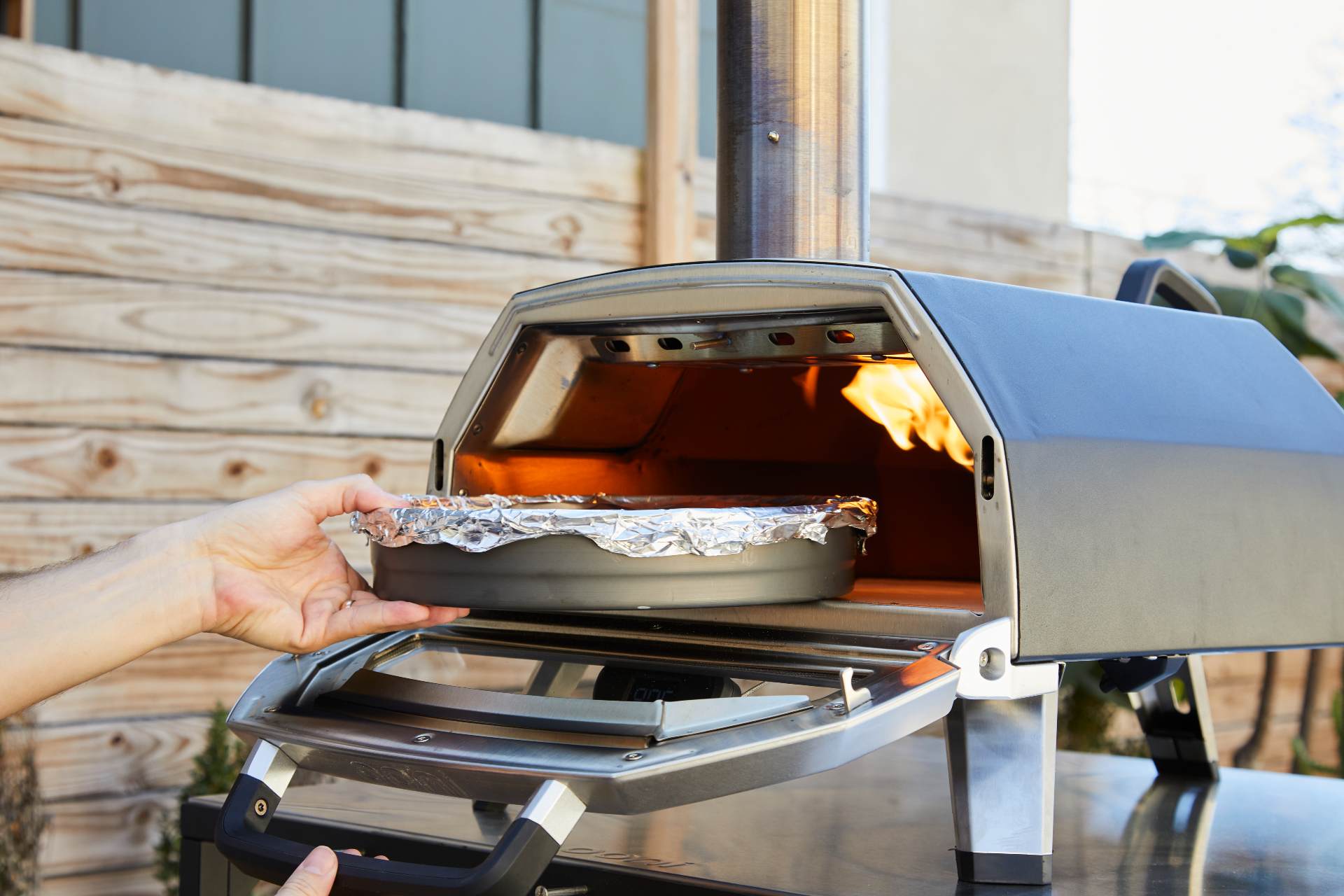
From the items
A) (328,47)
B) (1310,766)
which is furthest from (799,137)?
(1310,766)

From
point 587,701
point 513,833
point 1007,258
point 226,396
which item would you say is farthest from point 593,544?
point 1007,258

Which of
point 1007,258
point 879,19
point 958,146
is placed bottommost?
point 1007,258

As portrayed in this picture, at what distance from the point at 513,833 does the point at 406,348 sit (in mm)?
1796

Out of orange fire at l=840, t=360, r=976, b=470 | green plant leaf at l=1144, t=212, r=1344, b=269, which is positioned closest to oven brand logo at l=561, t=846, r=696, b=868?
orange fire at l=840, t=360, r=976, b=470

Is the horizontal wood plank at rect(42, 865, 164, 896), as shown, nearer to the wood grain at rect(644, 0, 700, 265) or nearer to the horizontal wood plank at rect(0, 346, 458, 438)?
the horizontal wood plank at rect(0, 346, 458, 438)

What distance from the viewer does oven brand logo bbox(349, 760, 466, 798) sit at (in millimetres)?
890

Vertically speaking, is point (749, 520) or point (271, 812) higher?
point (749, 520)

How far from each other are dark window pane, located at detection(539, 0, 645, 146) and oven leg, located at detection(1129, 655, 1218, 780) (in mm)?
2011

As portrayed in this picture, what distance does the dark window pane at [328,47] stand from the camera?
Result: 2.66m

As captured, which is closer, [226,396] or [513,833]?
[513,833]

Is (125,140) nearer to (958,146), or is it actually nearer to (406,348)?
(406,348)

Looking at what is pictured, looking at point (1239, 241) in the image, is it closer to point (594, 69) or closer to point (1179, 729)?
point (594, 69)

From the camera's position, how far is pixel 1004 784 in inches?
38.0

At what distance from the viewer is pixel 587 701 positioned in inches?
35.9
